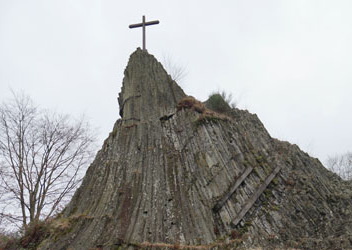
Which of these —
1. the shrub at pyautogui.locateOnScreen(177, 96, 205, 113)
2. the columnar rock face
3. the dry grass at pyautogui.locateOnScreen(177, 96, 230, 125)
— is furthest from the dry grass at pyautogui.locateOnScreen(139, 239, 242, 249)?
the shrub at pyautogui.locateOnScreen(177, 96, 205, 113)

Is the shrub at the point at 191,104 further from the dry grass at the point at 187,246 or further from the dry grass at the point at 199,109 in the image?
the dry grass at the point at 187,246

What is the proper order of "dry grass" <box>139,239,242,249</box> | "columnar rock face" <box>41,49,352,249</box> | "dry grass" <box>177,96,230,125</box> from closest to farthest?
1. "dry grass" <box>139,239,242,249</box>
2. "columnar rock face" <box>41,49,352,249</box>
3. "dry grass" <box>177,96,230,125</box>

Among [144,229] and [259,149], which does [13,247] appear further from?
[259,149]

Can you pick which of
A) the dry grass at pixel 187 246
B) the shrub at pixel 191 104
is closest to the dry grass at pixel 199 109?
the shrub at pixel 191 104

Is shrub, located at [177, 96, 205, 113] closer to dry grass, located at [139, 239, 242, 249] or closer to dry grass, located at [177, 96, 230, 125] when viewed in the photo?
dry grass, located at [177, 96, 230, 125]

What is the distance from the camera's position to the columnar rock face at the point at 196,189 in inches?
429

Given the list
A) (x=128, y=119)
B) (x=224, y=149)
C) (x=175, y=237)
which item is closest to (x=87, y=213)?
(x=175, y=237)

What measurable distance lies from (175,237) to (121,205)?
2.52 meters

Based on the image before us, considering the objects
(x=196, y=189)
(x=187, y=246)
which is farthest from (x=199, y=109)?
(x=187, y=246)

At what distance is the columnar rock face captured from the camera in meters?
10.9

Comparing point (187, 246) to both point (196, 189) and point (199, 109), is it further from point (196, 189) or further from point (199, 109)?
point (199, 109)

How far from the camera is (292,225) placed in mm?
11664

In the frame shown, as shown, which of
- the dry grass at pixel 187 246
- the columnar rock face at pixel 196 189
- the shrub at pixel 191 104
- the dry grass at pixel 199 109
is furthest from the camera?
the shrub at pixel 191 104

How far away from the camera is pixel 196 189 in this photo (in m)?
12.1
